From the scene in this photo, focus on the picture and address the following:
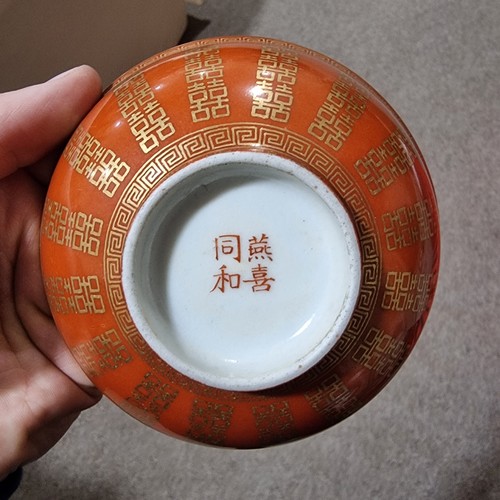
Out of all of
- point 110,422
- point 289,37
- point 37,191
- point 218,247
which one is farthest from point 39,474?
point 289,37

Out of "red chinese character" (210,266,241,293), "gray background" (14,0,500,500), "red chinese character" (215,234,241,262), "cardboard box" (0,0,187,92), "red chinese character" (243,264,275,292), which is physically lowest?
"gray background" (14,0,500,500)

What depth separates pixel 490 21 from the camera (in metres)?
1.60

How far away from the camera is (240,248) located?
0.63m

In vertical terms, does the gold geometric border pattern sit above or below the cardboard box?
above

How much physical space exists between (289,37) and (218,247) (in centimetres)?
114

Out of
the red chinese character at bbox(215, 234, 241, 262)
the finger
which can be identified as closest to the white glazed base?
the red chinese character at bbox(215, 234, 241, 262)

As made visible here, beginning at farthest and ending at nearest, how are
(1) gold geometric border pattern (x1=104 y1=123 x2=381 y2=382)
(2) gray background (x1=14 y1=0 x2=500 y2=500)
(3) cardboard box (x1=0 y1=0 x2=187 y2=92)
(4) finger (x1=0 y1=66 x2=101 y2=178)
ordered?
1. (2) gray background (x1=14 y1=0 x2=500 y2=500)
2. (3) cardboard box (x1=0 y1=0 x2=187 y2=92)
3. (4) finger (x1=0 y1=66 x2=101 y2=178)
4. (1) gold geometric border pattern (x1=104 y1=123 x2=381 y2=382)

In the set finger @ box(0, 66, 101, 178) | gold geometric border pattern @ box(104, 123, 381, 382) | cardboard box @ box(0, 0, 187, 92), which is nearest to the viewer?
gold geometric border pattern @ box(104, 123, 381, 382)

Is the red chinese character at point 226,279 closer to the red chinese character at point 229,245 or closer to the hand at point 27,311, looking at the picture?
the red chinese character at point 229,245

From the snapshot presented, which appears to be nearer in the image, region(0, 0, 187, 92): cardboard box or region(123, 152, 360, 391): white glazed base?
region(123, 152, 360, 391): white glazed base

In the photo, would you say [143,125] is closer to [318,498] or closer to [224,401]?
[224,401]

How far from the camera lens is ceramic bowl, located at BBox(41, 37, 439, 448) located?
593mm

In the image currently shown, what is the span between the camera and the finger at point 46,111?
2.49ft

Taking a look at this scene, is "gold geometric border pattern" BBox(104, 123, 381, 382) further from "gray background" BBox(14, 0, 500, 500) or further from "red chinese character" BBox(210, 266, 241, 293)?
"gray background" BBox(14, 0, 500, 500)
